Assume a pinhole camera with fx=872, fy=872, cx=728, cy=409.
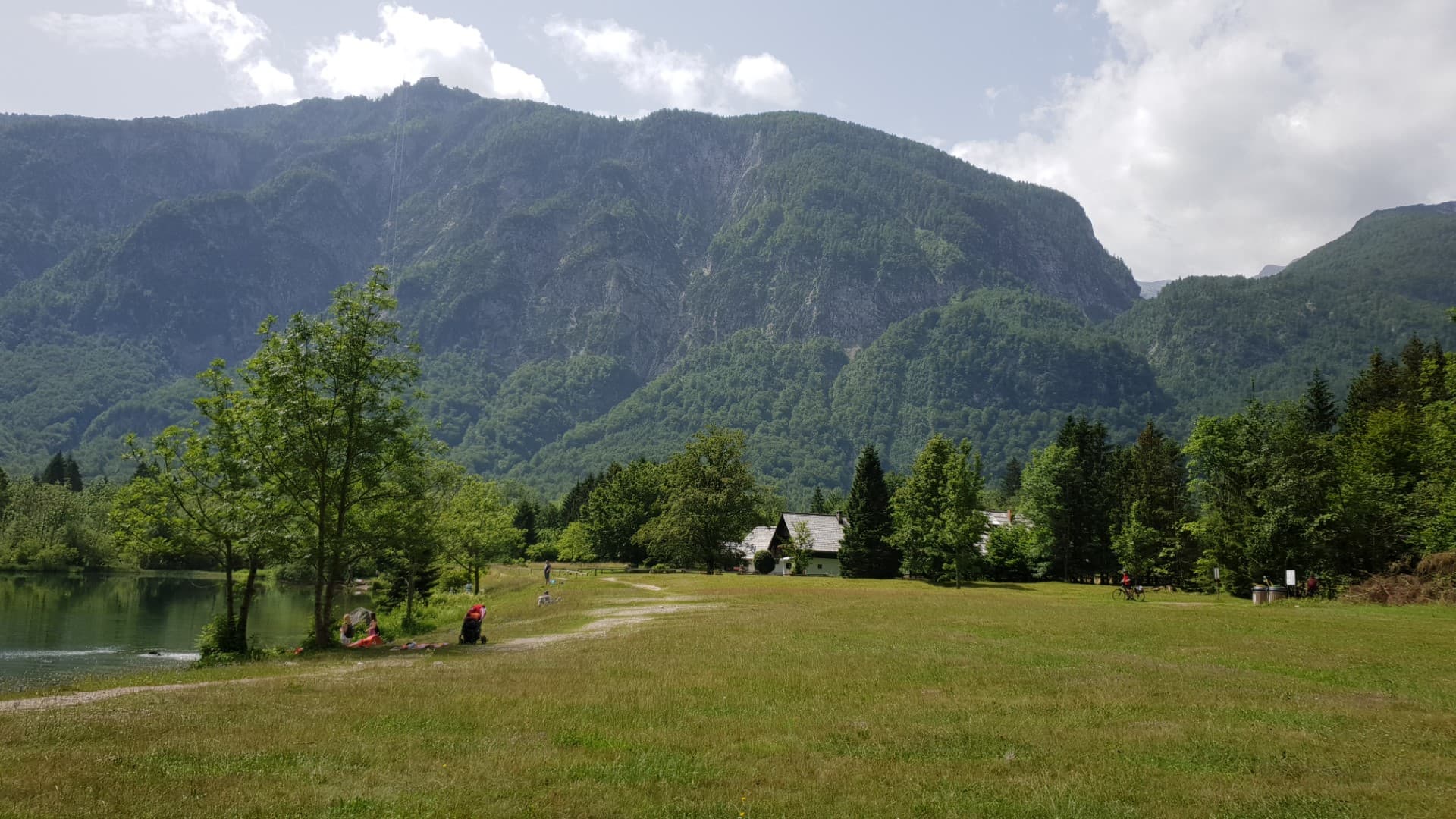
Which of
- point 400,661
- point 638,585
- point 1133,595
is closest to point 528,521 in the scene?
point 638,585

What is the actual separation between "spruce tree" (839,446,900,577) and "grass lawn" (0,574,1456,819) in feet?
188

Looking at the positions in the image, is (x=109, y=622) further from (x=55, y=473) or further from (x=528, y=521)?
(x=55, y=473)

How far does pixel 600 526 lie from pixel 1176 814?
107962 mm

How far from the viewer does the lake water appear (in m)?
37.2

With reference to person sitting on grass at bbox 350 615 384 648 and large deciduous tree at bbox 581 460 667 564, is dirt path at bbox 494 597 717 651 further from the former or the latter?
large deciduous tree at bbox 581 460 667 564

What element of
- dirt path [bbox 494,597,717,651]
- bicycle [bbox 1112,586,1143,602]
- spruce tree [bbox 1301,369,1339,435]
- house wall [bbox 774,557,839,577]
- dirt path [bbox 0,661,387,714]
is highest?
spruce tree [bbox 1301,369,1339,435]

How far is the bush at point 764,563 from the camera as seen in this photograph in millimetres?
99938

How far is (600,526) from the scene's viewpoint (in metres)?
114

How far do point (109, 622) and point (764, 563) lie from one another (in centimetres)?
6218

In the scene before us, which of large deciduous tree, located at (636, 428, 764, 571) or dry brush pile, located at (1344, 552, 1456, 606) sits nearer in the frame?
dry brush pile, located at (1344, 552, 1456, 606)

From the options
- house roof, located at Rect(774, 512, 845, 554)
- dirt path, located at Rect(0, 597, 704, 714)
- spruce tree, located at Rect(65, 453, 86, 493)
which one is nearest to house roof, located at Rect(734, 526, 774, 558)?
house roof, located at Rect(774, 512, 845, 554)

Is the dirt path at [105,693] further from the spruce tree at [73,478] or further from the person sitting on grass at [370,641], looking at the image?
the spruce tree at [73,478]

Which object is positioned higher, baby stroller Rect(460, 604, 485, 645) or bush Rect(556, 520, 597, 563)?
baby stroller Rect(460, 604, 485, 645)

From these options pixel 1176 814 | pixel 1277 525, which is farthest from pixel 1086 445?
pixel 1176 814
